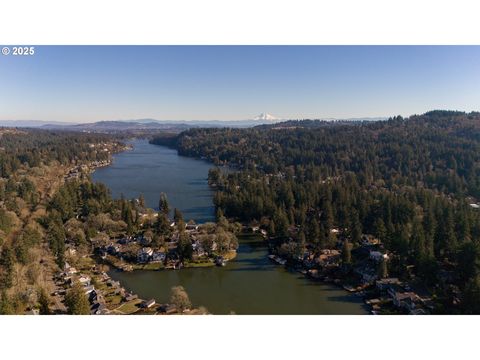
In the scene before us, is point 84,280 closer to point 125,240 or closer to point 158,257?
point 158,257

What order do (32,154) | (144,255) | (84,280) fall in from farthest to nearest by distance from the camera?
(32,154), (144,255), (84,280)

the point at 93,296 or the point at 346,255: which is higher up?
the point at 346,255

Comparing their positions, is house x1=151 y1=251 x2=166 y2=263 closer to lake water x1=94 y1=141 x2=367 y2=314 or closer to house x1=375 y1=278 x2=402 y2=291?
lake water x1=94 y1=141 x2=367 y2=314

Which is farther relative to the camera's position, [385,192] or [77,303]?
[385,192]

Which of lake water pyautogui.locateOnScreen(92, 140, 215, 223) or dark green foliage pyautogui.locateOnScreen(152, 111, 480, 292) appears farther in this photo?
lake water pyautogui.locateOnScreen(92, 140, 215, 223)

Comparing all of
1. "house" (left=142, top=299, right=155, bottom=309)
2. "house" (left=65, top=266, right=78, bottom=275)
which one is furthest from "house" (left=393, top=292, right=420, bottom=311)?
"house" (left=65, top=266, right=78, bottom=275)

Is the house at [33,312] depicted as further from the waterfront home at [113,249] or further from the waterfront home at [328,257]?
the waterfront home at [328,257]

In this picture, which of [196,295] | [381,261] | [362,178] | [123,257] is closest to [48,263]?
[123,257]

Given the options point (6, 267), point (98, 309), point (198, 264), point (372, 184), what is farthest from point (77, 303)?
point (372, 184)

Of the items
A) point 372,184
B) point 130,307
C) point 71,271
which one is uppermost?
point 372,184

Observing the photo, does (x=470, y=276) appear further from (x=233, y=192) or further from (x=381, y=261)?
(x=233, y=192)
